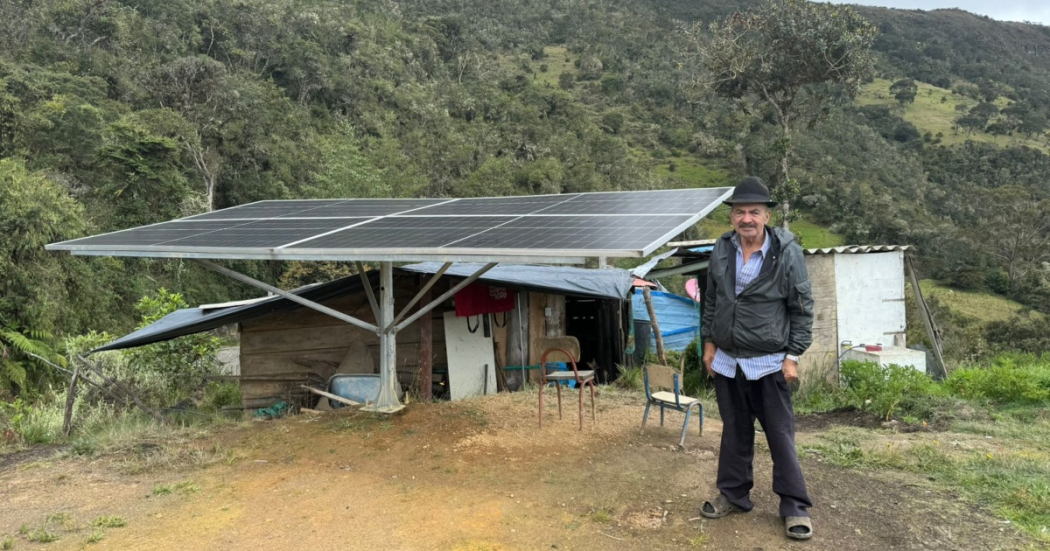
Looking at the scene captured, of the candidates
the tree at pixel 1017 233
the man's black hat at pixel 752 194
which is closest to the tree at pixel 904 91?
the tree at pixel 1017 233

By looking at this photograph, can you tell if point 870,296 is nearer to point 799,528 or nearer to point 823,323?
point 823,323

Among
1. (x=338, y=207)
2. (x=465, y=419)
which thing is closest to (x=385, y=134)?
(x=338, y=207)

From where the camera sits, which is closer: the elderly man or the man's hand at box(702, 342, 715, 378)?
the elderly man

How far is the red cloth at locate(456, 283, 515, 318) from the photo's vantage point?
9656mm

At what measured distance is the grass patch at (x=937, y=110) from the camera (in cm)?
5750

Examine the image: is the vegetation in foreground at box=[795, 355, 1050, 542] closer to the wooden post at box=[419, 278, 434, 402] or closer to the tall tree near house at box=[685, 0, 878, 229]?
the wooden post at box=[419, 278, 434, 402]

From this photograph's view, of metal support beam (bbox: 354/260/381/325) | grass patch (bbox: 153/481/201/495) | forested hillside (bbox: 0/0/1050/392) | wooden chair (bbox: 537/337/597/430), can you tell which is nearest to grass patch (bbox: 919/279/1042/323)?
forested hillside (bbox: 0/0/1050/392)

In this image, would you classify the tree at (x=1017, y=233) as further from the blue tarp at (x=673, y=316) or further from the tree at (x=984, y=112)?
the blue tarp at (x=673, y=316)

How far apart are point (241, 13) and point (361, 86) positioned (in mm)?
8637

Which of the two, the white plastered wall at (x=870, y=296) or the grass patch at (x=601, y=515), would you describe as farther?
the white plastered wall at (x=870, y=296)

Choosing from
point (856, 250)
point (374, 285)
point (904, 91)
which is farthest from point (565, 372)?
point (904, 91)

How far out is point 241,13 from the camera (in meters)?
40.0

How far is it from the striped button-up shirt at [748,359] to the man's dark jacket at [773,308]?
0.10ft

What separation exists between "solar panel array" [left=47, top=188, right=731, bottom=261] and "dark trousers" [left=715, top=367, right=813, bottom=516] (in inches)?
40.3
